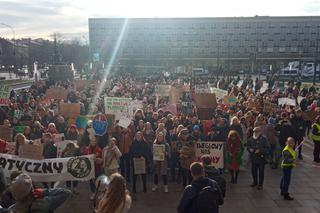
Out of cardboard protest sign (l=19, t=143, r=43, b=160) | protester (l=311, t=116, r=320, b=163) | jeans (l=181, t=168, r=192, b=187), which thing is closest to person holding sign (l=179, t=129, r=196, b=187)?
jeans (l=181, t=168, r=192, b=187)

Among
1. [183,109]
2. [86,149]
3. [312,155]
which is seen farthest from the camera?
[183,109]

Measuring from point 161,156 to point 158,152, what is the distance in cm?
13

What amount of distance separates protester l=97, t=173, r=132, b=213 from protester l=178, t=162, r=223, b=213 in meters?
1.21

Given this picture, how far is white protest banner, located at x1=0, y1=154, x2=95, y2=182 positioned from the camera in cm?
908

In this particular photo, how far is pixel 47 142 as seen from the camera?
9578mm

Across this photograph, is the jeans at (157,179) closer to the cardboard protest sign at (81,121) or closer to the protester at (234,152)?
the protester at (234,152)

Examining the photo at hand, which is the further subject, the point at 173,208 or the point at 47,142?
the point at 47,142

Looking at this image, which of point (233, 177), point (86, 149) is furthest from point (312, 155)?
point (86, 149)

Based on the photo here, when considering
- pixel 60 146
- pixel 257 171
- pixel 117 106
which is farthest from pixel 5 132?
pixel 257 171

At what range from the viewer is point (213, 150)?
34.1 ft

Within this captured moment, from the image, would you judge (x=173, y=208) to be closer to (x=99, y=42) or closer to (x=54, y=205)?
(x=54, y=205)

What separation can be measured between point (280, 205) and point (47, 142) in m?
5.67

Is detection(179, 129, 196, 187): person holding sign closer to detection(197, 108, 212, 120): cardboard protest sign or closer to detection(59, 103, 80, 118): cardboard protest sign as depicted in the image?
detection(197, 108, 212, 120): cardboard protest sign

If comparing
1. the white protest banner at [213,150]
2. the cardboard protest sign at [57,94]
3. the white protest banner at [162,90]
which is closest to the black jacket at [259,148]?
the white protest banner at [213,150]
